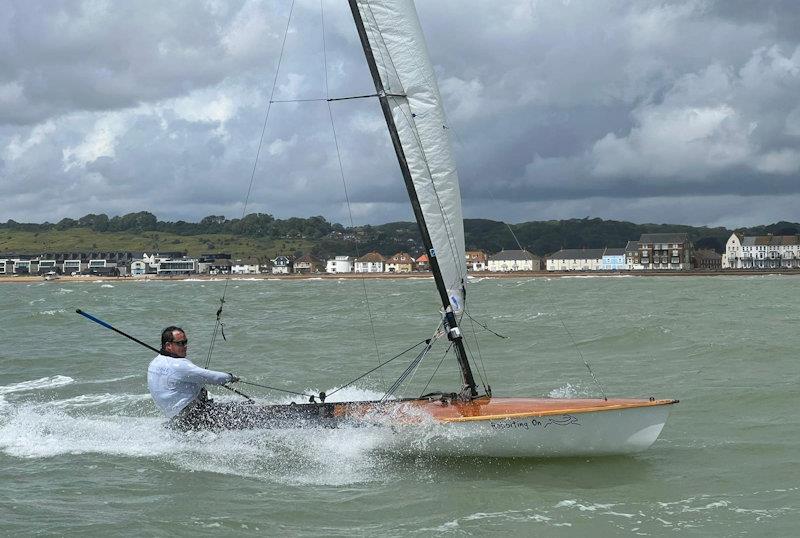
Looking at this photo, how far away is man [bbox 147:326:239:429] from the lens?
10219mm

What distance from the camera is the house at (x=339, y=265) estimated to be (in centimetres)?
17950

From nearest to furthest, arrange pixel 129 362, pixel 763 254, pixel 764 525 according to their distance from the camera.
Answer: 1. pixel 764 525
2. pixel 129 362
3. pixel 763 254

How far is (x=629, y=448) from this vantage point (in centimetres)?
991

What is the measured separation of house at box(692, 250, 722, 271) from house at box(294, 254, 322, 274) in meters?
73.7

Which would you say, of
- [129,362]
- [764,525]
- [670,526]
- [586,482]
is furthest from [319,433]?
[129,362]

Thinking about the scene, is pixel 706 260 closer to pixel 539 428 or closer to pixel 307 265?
pixel 307 265

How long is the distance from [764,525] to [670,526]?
0.86m

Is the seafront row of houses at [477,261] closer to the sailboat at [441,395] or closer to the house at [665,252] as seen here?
the house at [665,252]

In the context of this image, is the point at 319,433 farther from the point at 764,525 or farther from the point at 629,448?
the point at 764,525

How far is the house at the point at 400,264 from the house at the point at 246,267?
26526 mm

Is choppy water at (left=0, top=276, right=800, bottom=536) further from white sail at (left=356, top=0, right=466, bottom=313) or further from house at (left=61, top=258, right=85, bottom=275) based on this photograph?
house at (left=61, top=258, right=85, bottom=275)

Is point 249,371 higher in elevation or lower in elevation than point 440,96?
lower

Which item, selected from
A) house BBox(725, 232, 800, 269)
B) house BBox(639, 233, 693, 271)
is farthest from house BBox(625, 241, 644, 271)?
house BBox(725, 232, 800, 269)

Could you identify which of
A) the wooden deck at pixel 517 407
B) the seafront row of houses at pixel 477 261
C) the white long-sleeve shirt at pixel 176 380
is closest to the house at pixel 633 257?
the seafront row of houses at pixel 477 261
